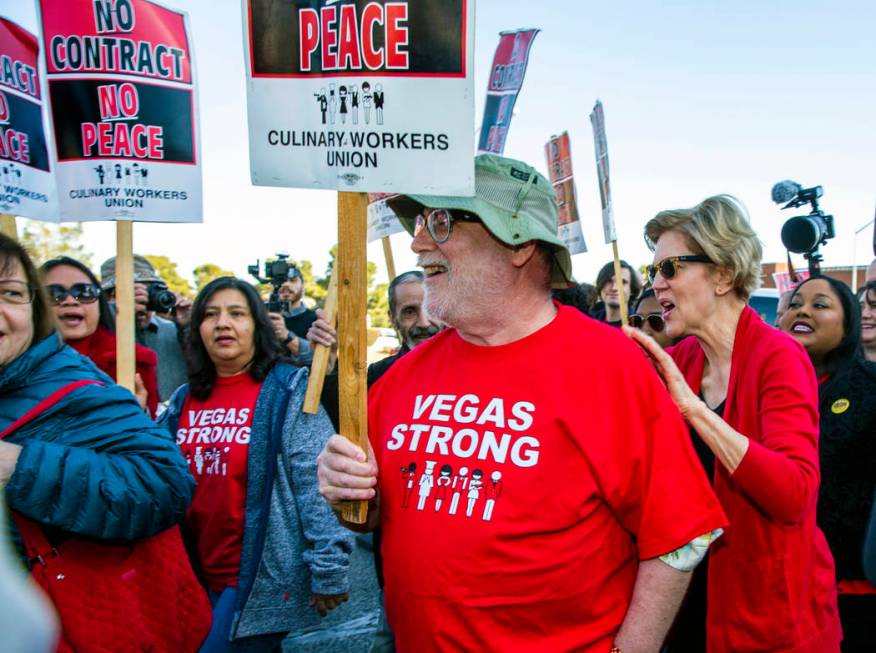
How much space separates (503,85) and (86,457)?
501 centimetres

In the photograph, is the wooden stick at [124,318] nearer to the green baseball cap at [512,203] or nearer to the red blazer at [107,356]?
the red blazer at [107,356]

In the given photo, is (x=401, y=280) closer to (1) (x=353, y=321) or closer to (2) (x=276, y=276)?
(2) (x=276, y=276)

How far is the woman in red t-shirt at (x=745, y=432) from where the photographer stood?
195 cm

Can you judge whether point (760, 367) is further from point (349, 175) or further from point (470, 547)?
point (349, 175)

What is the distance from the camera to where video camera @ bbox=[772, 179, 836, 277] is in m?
4.14

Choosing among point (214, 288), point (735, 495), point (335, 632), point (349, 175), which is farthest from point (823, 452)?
point (335, 632)

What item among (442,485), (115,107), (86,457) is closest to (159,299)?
(115,107)

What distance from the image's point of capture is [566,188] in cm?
695

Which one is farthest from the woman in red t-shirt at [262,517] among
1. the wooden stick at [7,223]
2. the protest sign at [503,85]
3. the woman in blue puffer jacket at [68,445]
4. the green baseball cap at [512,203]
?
the protest sign at [503,85]

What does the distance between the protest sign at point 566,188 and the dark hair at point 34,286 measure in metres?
5.26

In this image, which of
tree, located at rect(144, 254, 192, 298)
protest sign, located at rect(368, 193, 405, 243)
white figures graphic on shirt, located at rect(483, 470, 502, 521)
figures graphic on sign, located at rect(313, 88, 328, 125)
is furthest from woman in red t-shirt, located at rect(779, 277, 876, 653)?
tree, located at rect(144, 254, 192, 298)

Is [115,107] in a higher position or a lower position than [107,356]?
higher

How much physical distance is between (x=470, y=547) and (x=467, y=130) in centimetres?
107

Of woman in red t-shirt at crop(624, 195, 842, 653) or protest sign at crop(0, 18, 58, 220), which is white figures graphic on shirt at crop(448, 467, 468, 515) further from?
protest sign at crop(0, 18, 58, 220)
